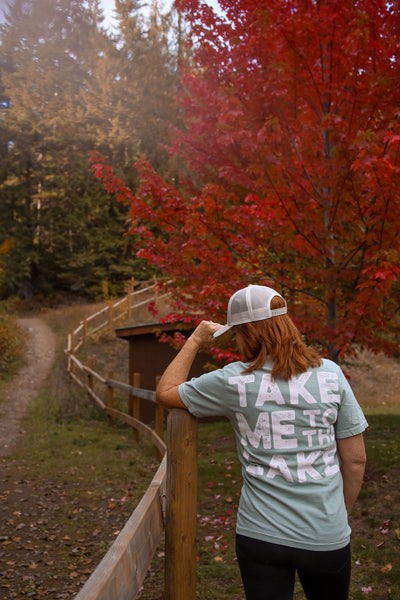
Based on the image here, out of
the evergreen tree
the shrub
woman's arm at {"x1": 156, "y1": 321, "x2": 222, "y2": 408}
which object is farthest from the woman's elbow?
the evergreen tree

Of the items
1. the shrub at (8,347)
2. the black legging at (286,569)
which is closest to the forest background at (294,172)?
the black legging at (286,569)

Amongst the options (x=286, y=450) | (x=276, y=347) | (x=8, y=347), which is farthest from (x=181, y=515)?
(x=8, y=347)

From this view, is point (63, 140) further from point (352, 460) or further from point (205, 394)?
point (352, 460)

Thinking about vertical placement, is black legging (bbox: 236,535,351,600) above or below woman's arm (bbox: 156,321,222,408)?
below

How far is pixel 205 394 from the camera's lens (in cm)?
198

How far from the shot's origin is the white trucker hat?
6.37 feet

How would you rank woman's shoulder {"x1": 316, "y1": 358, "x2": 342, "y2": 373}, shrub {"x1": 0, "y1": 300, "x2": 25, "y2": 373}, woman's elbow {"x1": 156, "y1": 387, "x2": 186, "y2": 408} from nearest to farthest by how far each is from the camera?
woman's shoulder {"x1": 316, "y1": 358, "x2": 342, "y2": 373}
woman's elbow {"x1": 156, "y1": 387, "x2": 186, "y2": 408}
shrub {"x1": 0, "y1": 300, "x2": 25, "y2": 373}

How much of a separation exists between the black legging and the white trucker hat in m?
0.82

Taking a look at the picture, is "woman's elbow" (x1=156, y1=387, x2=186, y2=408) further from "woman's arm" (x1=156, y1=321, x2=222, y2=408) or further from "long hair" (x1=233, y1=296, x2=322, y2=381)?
"long hair" (x1=233, y1=296, x2=322, y2=381)

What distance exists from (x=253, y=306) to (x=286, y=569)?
97 centimetres

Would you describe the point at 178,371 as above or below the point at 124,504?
above

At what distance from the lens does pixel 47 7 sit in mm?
32062

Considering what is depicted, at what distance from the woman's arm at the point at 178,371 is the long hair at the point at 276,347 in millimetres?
257

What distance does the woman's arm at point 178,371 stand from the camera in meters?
2.08
